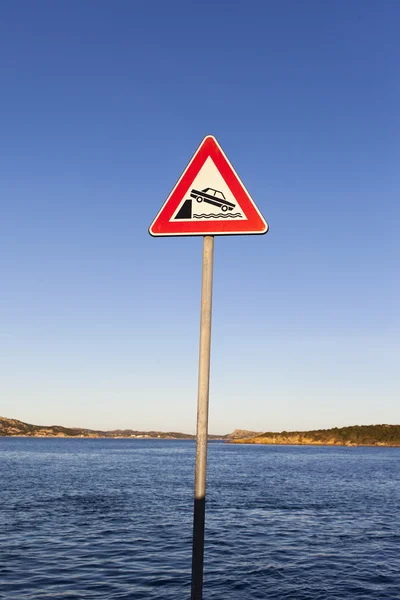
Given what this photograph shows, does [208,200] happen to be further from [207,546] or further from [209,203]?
[207,546]

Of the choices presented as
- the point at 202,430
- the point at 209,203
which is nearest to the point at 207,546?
the point at 202,430

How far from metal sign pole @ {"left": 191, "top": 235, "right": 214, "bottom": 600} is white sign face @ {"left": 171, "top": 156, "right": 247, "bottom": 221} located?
0.34 meters

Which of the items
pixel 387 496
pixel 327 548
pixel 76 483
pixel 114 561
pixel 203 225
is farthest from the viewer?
pixel 76 483

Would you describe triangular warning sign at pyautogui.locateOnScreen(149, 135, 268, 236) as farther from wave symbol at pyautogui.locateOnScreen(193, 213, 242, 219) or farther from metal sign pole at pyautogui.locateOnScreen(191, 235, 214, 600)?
metal sign pole at pyautogui.locateOnScreen(191, 235, 214, 600)

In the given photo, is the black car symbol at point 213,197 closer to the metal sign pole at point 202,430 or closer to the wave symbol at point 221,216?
the wave symbol at point 221,216

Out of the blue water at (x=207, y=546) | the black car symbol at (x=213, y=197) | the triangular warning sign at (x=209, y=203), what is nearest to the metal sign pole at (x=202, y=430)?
the triangular warning sign at (x=209, y=203)

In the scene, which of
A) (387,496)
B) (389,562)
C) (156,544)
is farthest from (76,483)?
(389,562)

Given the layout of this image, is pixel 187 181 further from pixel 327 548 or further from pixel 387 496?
pixel 387 496

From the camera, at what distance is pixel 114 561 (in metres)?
20.7

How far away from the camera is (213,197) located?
4.00 meters

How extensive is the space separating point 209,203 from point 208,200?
0.09ft

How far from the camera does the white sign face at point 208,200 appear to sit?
12.9ft

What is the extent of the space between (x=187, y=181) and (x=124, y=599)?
15354mm

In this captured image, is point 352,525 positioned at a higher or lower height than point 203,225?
lower
